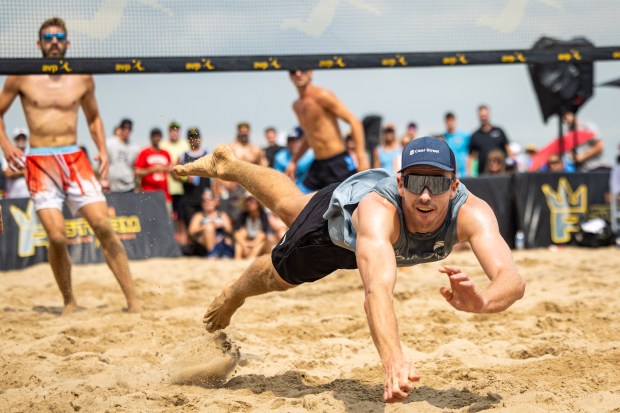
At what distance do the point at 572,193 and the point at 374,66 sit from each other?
18.5ft

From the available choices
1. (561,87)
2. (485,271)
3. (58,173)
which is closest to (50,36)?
(58,173)

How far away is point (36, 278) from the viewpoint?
28.7ft

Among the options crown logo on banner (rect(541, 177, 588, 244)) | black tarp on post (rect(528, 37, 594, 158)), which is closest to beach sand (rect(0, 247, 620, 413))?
crown logo on banner (rect(541, 177, 588, 244))

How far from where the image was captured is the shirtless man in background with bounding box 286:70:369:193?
7.79 metres

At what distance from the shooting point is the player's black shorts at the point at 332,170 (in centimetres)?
776

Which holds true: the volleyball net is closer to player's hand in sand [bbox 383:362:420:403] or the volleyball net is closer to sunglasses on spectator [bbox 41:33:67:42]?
sunglasses on spectator [bbox 41:33:67:42]

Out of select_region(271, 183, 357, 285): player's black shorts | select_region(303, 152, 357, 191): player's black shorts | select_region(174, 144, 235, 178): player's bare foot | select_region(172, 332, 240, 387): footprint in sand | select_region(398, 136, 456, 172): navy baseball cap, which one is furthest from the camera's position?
select_region(303, 152, 357, 191): player's black shorts

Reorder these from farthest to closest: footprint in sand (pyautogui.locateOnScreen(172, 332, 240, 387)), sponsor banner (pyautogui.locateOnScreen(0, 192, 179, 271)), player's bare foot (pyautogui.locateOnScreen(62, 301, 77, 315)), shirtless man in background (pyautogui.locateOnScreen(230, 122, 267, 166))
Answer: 1. shirtless man in background (pyautogui.locateOnScreen(230, 122, 267, 166))
2. sponsor banner (pyautogui.locateOnScreen(0, 192, 179, 271))
3. player's bare foot (pyautogui.locateOnScreen(62, 301, 77, 315))
4. footprint in sand (pyautogui.locateOnScreen(172, 332, 240, 387))

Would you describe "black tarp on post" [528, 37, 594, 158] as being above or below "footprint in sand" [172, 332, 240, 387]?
above

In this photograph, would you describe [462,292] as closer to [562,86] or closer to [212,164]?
[212,164]

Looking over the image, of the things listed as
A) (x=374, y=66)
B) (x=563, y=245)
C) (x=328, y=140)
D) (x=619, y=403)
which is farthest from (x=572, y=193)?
(x=619, y=403)

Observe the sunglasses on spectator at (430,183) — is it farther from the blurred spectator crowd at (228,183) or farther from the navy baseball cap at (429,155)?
the blurred spectator crowd at (228,183)

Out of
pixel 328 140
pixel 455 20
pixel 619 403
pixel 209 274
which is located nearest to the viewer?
pixel 619 403

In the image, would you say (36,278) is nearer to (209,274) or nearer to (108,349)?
(209,274)
